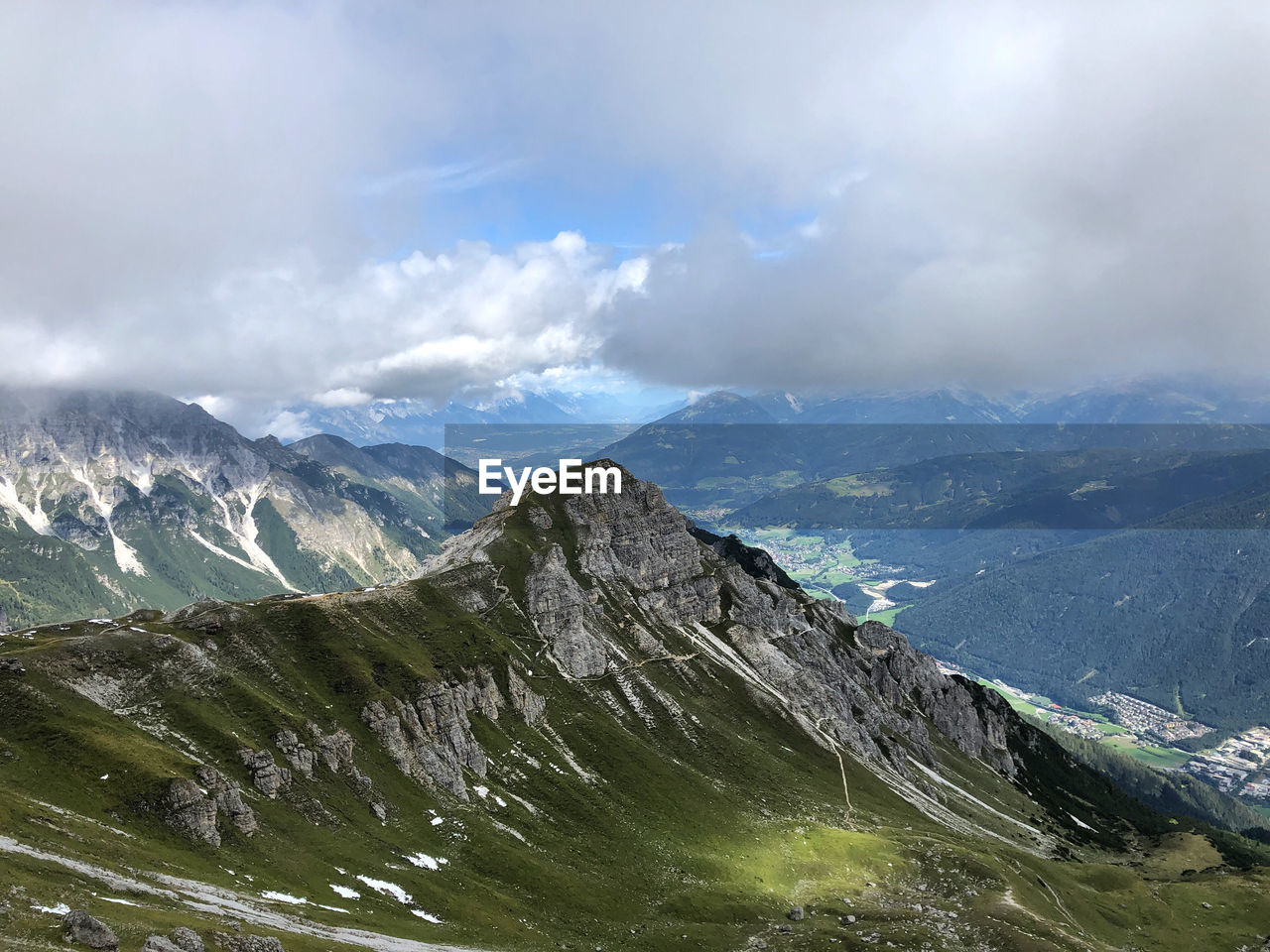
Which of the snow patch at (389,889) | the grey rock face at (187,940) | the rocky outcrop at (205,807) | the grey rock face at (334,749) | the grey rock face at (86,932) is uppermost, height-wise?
the grey rock face at (86,932)

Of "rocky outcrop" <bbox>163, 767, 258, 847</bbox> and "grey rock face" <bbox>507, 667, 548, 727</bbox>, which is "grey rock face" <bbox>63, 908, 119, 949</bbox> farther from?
"grey rock face" <bbox>507, 667, 548, 727</bbox>

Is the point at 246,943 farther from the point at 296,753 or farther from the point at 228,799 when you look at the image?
the point at 296,753

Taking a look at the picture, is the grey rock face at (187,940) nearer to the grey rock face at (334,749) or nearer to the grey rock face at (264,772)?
the grey rock face at (264,772)

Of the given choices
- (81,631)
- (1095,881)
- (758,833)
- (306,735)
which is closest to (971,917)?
(758,833)

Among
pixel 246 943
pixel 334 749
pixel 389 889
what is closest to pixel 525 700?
pixel 334 749

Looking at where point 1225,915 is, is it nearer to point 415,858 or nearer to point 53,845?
point 415,858

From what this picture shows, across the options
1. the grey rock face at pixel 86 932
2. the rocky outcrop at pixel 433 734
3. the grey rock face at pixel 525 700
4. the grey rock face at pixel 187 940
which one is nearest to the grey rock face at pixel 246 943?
the grey rock face at pixel 187 940
